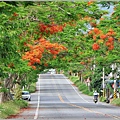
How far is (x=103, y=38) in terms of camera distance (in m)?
35.6

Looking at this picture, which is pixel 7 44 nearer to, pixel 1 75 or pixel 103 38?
pixel 1 75

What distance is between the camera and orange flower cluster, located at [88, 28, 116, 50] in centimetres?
3591

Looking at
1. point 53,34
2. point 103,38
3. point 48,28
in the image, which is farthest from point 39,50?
point 48,28

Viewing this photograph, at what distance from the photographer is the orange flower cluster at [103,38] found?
3591cm

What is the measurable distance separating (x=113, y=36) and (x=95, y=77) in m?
55.7

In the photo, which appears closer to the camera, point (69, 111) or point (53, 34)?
point (53, 34)

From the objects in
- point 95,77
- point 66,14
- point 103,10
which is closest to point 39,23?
point 66,14

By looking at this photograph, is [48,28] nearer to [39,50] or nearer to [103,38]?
[103,38]

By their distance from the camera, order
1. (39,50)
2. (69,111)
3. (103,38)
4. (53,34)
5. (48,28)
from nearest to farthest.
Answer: (48,28)
(53,34)
(103,38)
(39,50)
(69,111)

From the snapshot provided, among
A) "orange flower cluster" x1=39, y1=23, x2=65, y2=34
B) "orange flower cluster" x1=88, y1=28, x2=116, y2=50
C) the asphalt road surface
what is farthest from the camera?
"orange flower cluster" x1=88, y1=28, x2=116, y2=50

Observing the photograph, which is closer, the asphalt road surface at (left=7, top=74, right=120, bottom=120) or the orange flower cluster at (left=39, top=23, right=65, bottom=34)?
the orange flower cluster at (left=39, top=23, right=65, bottom=34)

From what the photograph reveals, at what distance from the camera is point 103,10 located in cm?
2956

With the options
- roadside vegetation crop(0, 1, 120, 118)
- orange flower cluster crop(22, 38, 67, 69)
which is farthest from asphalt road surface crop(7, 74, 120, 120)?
orange flower cluster crop(22, 38, 67, 69)

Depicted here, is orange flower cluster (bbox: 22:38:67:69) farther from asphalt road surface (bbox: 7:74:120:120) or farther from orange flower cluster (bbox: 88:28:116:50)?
asphalt road surface (bbox: 7:74:120:120)
